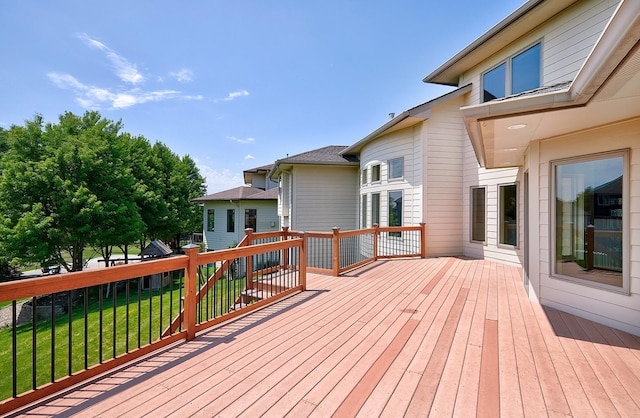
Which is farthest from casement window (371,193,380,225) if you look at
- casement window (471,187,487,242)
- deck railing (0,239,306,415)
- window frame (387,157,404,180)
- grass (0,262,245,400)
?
grass (0,262,245,400)

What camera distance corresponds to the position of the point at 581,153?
3.55 metres

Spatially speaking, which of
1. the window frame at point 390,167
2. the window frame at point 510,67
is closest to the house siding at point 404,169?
the window frame at point 390,167

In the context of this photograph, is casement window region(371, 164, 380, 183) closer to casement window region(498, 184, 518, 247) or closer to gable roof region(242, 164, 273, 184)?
casement window region(498, 184, 518, 247)

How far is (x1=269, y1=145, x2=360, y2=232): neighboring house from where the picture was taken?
12.0 metres

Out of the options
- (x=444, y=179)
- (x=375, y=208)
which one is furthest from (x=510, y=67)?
(x=375, y=208)

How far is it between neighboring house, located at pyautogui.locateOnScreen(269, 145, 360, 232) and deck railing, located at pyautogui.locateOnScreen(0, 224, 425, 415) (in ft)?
4.47

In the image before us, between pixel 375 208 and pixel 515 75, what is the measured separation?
5.50m

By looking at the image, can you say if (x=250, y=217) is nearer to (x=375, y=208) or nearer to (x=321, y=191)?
(x=321, y=191)

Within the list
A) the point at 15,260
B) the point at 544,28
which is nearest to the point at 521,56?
the point at 544,28

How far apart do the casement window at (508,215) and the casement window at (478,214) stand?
50cm

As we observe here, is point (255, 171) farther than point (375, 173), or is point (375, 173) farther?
point (255, 171)

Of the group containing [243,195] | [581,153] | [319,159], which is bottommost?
[581,153]

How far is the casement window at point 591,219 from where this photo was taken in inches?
128

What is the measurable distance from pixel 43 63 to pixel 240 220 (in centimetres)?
1100
